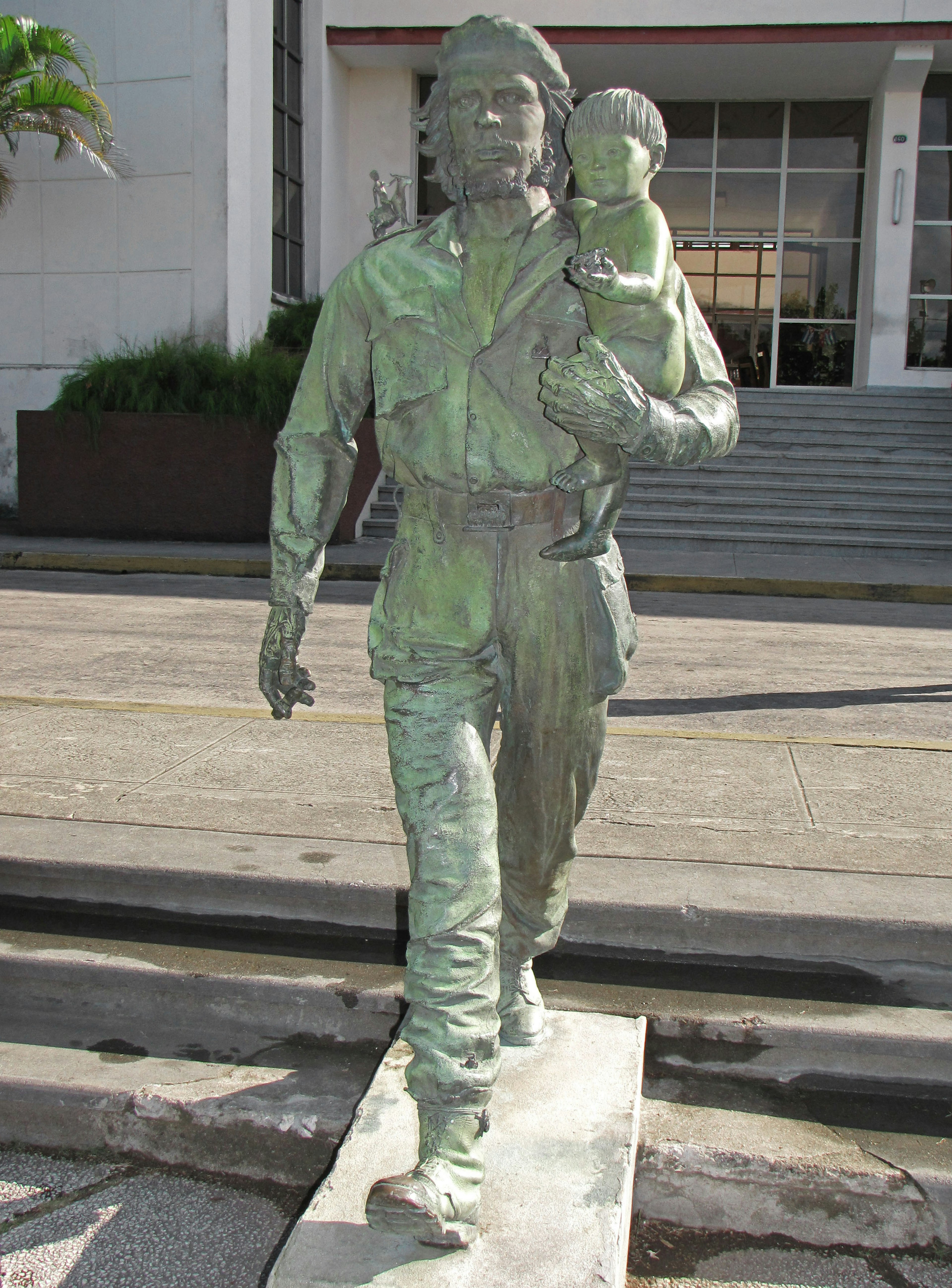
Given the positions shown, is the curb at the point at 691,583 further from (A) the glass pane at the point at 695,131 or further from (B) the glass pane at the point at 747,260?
(A) the glass pane at the point at 695,131

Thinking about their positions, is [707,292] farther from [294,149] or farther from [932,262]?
[294,149]

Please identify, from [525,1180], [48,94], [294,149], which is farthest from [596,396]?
[294,149]

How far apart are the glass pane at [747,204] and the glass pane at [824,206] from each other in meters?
0.19

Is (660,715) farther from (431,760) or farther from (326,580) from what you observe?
(326,580)

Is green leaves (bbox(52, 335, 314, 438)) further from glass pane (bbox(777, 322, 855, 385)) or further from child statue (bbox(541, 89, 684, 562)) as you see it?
child statue (bbox(541, 89, 684, 562))

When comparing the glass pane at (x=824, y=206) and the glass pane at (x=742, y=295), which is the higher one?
the glass pane at (x=824, y=206)

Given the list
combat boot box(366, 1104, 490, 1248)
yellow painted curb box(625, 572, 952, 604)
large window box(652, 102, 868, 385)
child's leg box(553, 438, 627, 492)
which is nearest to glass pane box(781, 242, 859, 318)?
large window box(652, 102, 868, 385)

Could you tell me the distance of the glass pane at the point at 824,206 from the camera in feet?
67.9

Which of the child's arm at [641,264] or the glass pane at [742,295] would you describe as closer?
the child's arm at [641,264]

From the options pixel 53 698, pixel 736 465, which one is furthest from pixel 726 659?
pixel 736 465

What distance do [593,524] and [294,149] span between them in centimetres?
1857

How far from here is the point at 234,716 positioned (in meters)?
6.04

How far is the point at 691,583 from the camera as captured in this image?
1166 centimetres

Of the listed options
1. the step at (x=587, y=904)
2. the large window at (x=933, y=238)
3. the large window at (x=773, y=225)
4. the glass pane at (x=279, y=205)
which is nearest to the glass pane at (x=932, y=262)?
the large window at (x=933, y=238)
